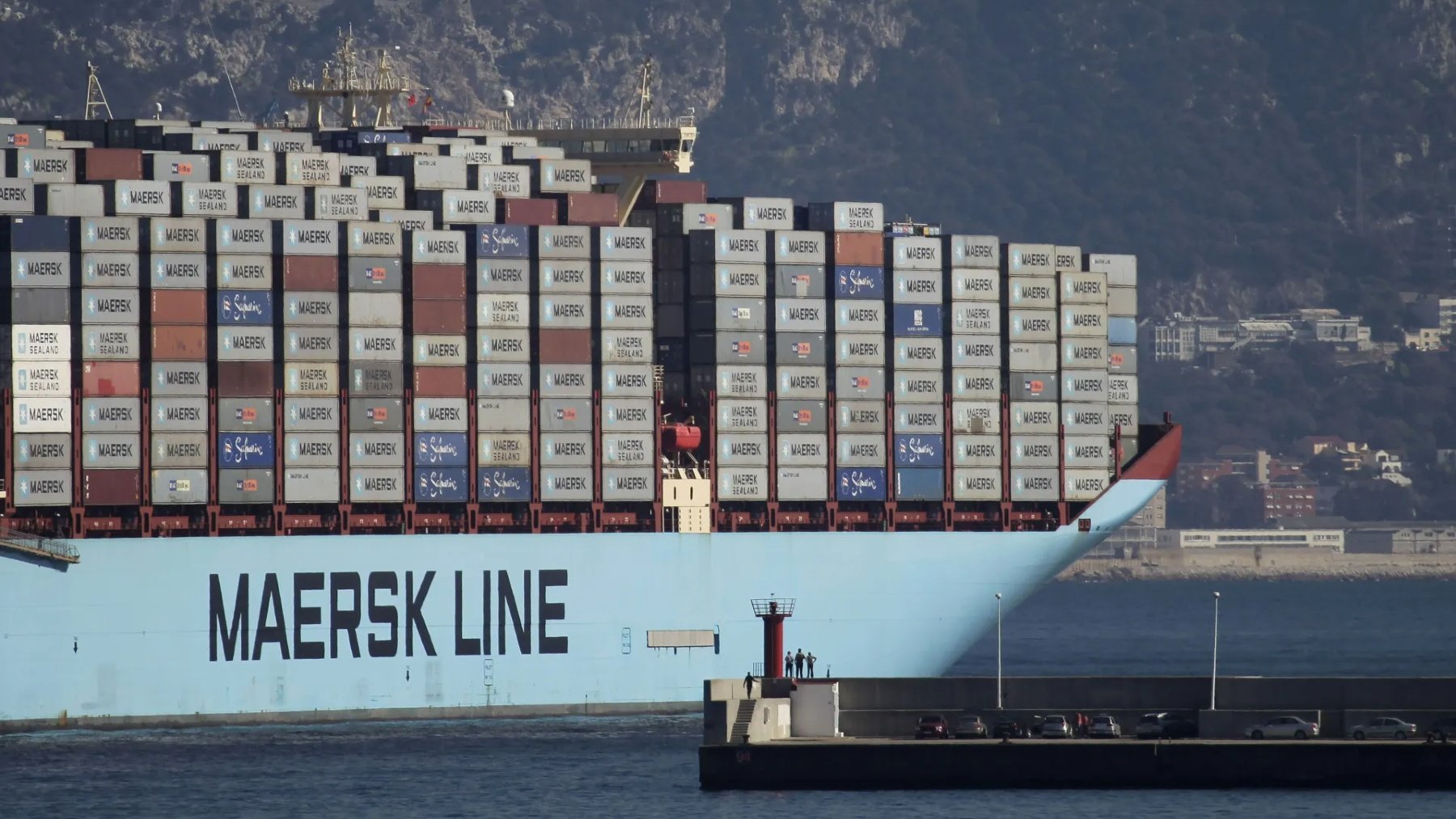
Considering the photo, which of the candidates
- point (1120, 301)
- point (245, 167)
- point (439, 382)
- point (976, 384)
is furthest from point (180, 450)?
point (1120, 301)

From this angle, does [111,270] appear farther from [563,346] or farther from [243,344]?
[563,346]

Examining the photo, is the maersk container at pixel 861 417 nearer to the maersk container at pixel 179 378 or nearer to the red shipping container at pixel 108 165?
the maersk container at pixel 179 378

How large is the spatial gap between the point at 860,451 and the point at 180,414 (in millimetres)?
19546

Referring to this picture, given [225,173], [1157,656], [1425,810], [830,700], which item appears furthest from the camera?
[1157,656]

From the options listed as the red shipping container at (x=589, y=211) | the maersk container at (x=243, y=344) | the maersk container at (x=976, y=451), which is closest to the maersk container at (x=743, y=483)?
the maersk container at (x=976, y=451)

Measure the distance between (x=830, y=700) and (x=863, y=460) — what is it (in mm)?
20817

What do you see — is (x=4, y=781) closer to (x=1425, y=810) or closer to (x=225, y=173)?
(x=225, y=173)

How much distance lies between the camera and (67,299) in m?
72.7

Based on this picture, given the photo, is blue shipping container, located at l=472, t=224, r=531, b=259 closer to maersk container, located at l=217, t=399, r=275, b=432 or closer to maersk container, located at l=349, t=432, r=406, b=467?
maersk container, located at l=349, t=432, r=406, b=467

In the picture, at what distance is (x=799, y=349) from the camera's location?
8062 centimetres

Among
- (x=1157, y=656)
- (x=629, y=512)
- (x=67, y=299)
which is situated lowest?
(x=1157, y=656)

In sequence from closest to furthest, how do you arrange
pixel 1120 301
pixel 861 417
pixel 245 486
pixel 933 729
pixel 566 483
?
pixel 933 729
pixel 245 486
pixel 566 483
pixel 861 417
pixel 1120 301

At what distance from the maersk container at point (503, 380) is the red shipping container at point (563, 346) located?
69 cm

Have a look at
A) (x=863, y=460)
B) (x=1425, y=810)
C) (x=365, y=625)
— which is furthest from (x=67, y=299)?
(x=1425, y=810)
